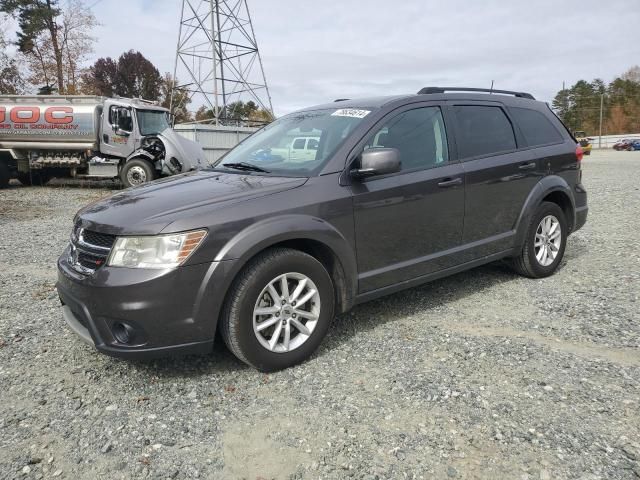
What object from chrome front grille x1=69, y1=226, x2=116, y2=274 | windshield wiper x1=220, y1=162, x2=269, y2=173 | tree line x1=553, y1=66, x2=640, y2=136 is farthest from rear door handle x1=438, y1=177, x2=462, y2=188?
tree line x1=553, y1=66, x2=640, y2=136

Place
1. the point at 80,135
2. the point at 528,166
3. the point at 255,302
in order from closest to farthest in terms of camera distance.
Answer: the point at 255,302
the point at 528,166
the point at 80,135

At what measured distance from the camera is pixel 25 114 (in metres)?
16.2

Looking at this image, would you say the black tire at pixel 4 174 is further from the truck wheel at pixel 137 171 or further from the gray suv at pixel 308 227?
the gray suv at pixel 308 227

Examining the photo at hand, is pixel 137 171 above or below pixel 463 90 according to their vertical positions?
below

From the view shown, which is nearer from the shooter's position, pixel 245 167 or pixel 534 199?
pixel 245 167

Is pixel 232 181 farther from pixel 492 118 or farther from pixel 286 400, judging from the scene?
pixel 492 118

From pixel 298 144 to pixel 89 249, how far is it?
1709 mm

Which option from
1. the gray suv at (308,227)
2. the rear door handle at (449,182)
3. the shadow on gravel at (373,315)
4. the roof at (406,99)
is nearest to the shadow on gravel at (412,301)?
the shadow on gravel at (373,315)

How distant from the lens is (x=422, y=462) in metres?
2.30

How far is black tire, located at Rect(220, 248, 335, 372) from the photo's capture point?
295 cm

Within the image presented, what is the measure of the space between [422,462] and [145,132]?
1543 cm

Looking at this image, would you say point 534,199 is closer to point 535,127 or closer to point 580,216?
point 535,127

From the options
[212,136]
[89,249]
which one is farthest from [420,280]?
[212,136]

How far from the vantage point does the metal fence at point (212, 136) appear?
63.2ft
